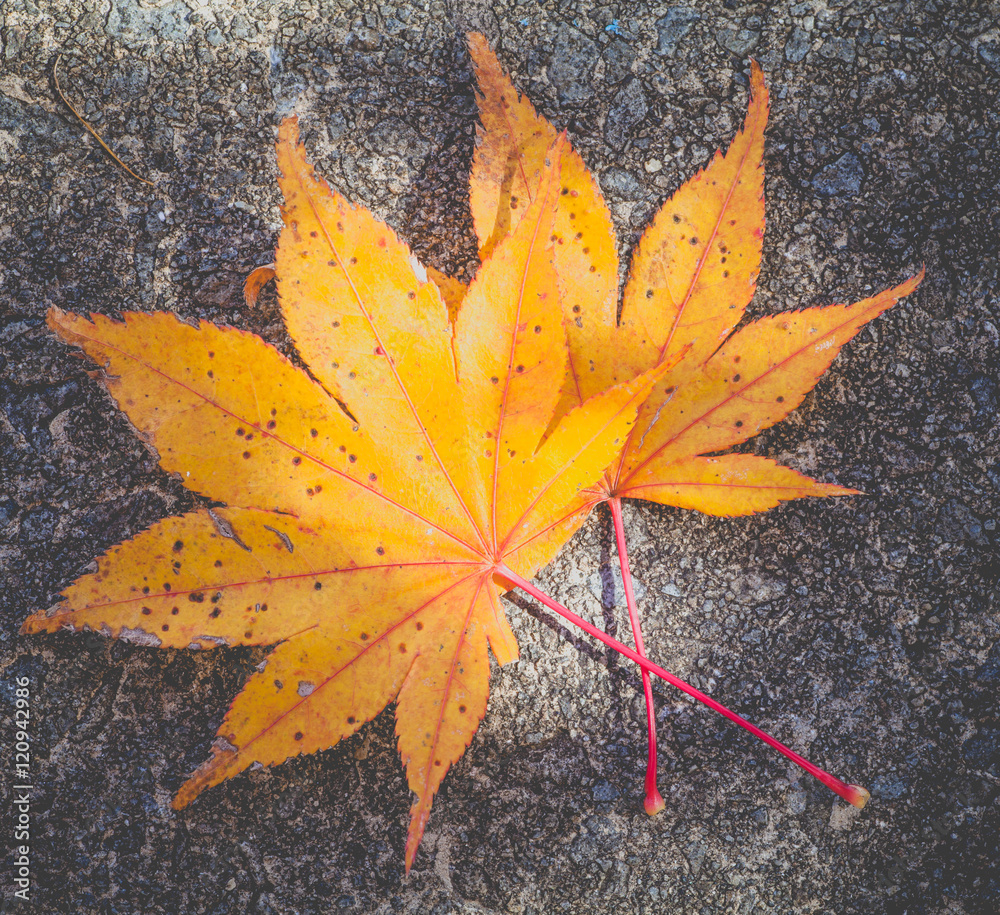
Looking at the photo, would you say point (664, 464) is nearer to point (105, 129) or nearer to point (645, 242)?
point (645, 242)

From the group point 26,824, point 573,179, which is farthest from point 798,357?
point 26,824

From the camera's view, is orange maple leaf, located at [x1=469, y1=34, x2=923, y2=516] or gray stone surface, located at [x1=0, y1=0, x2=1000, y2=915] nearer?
orange maple leaf, located at [x1=469, y1=34, x2=923, y2=516]

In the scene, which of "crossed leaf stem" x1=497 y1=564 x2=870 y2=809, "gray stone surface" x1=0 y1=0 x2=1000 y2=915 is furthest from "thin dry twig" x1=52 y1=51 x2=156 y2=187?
"crossed leaf stem" x1=497 y1=564 x2=870 y2=809

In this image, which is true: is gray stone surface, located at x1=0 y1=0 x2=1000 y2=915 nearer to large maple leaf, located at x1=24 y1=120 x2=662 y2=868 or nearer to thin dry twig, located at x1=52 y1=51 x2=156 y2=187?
thin dry twig, located at x1=52 y1=51 x2=156 y2=187

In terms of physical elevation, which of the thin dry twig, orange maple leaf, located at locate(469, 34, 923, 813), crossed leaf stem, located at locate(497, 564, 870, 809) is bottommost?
crossed leaf stem, located at locate(497, 564, 870, 809)

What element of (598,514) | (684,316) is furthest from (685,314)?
(598,514)

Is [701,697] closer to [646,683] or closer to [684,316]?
[646,683]
